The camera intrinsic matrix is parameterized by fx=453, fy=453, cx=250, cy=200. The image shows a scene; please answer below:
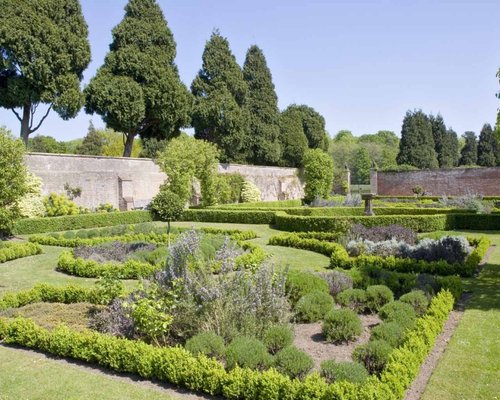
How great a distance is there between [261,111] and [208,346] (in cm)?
3585

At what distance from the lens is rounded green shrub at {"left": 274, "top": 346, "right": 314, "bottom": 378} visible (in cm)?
469

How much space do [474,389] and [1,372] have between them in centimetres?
517

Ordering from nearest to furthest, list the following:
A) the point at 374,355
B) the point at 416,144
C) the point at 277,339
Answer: the point at 374,355 → the point at 277,339 → the point at 416,144

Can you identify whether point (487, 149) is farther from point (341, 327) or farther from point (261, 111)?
point (341, 327)

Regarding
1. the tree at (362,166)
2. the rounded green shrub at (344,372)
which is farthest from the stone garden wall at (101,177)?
the tree at (362,166)

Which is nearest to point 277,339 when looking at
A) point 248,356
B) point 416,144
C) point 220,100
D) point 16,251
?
point 248,356

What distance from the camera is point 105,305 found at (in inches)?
291

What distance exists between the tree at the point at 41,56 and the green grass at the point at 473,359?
23.4 metres

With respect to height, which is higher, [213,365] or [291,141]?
[291,141]

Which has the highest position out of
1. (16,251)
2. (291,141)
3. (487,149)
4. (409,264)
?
(291,141)

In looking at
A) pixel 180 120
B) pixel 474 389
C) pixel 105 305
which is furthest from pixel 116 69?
pixel 474 389

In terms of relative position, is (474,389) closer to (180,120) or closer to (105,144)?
(180,120)

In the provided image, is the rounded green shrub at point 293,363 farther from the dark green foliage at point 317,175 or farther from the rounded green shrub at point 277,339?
the dark green foliage at point 317,175

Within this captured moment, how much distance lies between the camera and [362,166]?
6338 cm
